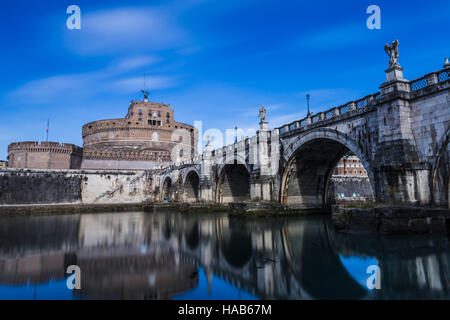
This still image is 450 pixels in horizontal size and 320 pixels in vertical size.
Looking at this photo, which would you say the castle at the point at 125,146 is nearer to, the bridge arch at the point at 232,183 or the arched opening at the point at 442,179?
the bridge arch at the point at 232,183

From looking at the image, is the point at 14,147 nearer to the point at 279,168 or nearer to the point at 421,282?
the point at 279,168

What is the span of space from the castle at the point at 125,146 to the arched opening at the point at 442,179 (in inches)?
2046

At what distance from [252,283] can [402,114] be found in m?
11.7

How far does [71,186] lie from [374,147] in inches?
1750

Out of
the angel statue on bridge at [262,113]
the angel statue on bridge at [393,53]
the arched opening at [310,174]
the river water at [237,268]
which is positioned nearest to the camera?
the river water at [237,268]

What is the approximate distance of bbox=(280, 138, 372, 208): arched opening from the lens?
22.2 metres

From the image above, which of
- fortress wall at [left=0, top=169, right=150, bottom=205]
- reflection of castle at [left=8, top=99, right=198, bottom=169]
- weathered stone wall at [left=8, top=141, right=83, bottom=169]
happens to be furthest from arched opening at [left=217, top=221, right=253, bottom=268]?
weathered stone wall at [left=8, top=141, right=83, bottom=169]

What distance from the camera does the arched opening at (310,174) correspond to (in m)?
22.2

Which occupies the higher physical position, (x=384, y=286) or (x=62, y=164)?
(x=62, y=164)

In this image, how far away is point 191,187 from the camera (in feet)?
147

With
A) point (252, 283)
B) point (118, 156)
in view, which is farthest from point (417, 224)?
point (118, 156)

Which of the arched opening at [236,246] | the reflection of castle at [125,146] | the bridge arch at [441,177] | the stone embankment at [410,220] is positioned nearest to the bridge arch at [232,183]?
the arched opening at [236,246]

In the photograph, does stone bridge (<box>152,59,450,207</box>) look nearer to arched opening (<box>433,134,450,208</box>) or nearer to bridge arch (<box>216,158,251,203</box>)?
arched opening (<box>433,134,450,208</box>)
